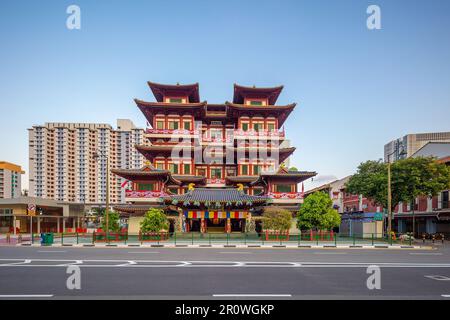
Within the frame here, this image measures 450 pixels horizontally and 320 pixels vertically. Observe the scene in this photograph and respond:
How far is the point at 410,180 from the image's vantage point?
2781cm

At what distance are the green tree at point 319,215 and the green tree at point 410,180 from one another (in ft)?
21.2

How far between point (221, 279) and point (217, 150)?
32.6 metres

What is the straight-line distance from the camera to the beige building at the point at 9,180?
381 ft

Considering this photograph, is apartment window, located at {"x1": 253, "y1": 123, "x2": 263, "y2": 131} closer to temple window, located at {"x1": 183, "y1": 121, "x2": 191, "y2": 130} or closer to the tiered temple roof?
temple window, located at {"x1": 183, "y1": 121, "x2": 191, "y2": 130}

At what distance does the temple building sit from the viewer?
36.9 m

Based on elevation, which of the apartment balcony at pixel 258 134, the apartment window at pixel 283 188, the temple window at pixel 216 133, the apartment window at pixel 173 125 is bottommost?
the apartment window at pixel 283 188

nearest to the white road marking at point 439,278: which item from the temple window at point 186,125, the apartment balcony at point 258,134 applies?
the apartment balcony at point 258,134

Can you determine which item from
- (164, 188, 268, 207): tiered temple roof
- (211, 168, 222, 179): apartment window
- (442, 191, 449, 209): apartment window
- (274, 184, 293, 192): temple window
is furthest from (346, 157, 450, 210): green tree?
(211, 168, 222, 179): apartment window

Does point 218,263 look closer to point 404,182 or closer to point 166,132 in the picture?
point 404,182

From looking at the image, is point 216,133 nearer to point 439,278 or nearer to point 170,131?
point 170,131

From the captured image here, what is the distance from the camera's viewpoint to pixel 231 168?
43.8 metres

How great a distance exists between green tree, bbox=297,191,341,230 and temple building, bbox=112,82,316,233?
898 centimetres

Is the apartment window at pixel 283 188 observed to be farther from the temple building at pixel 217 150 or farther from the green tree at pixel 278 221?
the green tree at pixel 278 221

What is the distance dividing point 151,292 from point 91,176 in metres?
120
